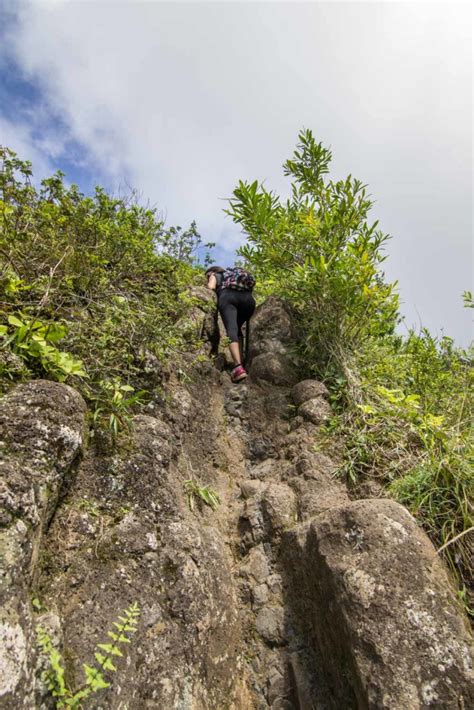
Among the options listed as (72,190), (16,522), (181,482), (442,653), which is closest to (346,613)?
(442,653)

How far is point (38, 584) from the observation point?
1894 mm

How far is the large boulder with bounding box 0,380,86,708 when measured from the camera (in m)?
1.48

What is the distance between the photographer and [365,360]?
436 centimetres

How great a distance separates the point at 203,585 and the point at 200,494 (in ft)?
2.69

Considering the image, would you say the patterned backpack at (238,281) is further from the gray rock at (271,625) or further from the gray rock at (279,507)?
the gray rock at (271,625)

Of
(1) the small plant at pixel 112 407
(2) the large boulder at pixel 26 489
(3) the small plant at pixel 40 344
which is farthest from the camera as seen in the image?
(1) the small plant at pixel 112 407

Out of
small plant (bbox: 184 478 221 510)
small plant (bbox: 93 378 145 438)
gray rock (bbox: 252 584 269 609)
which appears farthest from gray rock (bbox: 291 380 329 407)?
small plant (bbox: 93 378 145 438)

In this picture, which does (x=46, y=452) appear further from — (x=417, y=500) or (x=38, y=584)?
(x=417, y=500)

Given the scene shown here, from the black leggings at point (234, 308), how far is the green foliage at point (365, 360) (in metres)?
0.49

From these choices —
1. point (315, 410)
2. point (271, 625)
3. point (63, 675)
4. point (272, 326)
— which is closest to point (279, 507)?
point (271, 625)

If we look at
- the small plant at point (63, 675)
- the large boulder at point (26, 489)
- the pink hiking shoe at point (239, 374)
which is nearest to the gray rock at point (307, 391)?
the pink hiking shoe at point (239, 374)

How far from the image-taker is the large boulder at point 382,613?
1.81 m

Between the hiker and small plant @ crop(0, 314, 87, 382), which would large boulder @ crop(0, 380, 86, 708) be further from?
the hiker

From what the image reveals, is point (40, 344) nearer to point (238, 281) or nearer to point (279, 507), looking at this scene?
point (279, 507)
